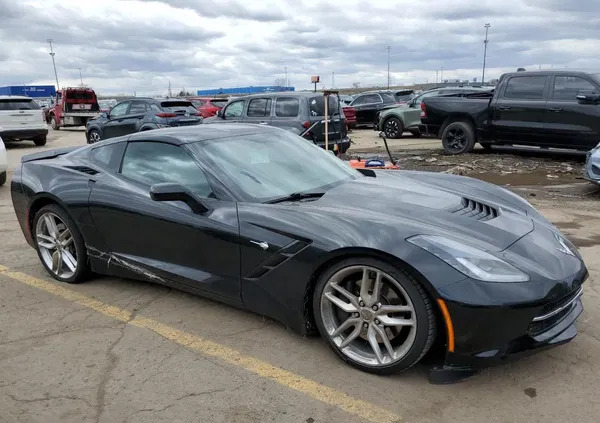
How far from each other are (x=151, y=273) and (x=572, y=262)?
109 inches

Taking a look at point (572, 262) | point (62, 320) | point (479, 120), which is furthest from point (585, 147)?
point (62, 320)

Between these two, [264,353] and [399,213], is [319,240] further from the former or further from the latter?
[264,353]

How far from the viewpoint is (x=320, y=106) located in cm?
1105

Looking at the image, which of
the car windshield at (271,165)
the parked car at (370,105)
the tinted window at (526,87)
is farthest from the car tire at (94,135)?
the car windshield at (271,165)

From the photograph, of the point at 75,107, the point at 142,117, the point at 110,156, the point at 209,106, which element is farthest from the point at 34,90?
the point at 110,156

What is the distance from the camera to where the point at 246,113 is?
11.6m

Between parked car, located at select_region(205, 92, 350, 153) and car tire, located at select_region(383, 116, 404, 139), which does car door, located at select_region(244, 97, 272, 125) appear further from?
car tire, located at select_region(383, 116, 404, 139)

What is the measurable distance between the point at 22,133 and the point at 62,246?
14.2m

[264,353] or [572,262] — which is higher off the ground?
[572,262]

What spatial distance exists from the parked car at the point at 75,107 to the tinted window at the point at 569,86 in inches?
871

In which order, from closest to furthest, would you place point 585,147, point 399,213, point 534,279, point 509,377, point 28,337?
1. point 534,279
2. point 509,377
3. point 399,213
4. point 28,337
5. point 585,147

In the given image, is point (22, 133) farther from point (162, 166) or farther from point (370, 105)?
point (162, 166)

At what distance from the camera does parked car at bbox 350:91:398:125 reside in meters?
21.6

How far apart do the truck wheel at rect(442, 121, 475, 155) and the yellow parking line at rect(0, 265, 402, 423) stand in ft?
31.1
